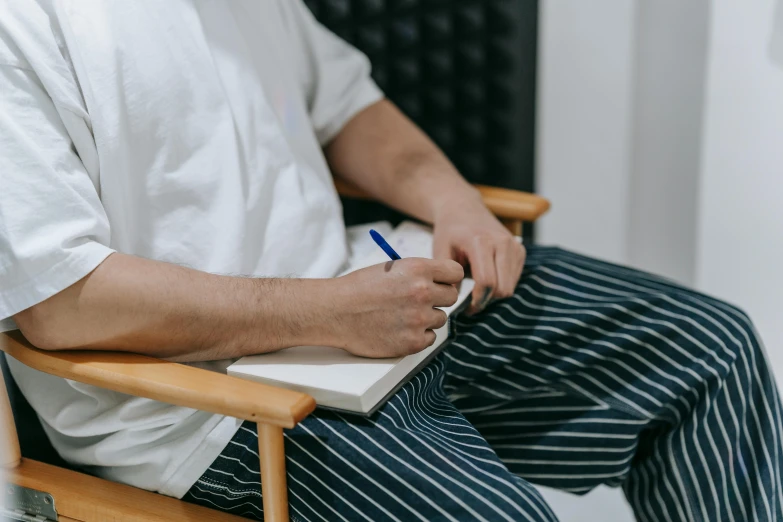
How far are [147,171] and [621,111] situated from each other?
1.25 meters

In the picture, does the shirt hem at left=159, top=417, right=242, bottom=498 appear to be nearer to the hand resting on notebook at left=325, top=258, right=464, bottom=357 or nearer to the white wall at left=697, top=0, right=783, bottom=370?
the hand resting on notebook at left=325, top=258, right=464, bottom=357

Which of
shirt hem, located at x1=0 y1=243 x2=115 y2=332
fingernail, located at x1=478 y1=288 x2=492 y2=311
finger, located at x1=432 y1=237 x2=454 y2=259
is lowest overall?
fingernail, located at x1=478 y1=288 x2=492 y2=311

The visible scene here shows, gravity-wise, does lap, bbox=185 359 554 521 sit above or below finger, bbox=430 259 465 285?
below

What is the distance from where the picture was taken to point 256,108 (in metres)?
1.35

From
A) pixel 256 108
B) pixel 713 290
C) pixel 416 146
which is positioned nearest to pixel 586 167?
pixel 713 290

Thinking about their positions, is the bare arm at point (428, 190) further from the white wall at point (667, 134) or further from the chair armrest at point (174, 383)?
the white wall at point (667, 134)

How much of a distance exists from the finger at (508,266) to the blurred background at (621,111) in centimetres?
64

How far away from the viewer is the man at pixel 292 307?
1051 millimetres

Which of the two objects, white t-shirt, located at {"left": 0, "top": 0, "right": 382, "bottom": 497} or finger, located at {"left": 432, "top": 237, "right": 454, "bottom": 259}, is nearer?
white t-shirt, located at {"left": 0, "top": 0, "right": 382, "bottom": 497}

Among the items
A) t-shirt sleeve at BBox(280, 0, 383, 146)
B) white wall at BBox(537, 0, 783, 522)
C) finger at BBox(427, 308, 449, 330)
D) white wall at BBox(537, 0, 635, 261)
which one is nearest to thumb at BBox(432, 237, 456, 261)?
finger at BBox(427, 308, 449, 330)

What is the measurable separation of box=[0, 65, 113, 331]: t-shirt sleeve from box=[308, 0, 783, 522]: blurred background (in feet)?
3.30

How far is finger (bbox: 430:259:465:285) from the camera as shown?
3.79 feet

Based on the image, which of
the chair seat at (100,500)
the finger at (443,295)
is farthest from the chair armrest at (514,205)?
the chair seat at (100,500)

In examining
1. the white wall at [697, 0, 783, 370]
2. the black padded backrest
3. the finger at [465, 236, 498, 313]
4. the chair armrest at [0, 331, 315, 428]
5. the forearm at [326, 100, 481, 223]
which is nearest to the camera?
the chair armrest at [0, 331, 315, 428]
